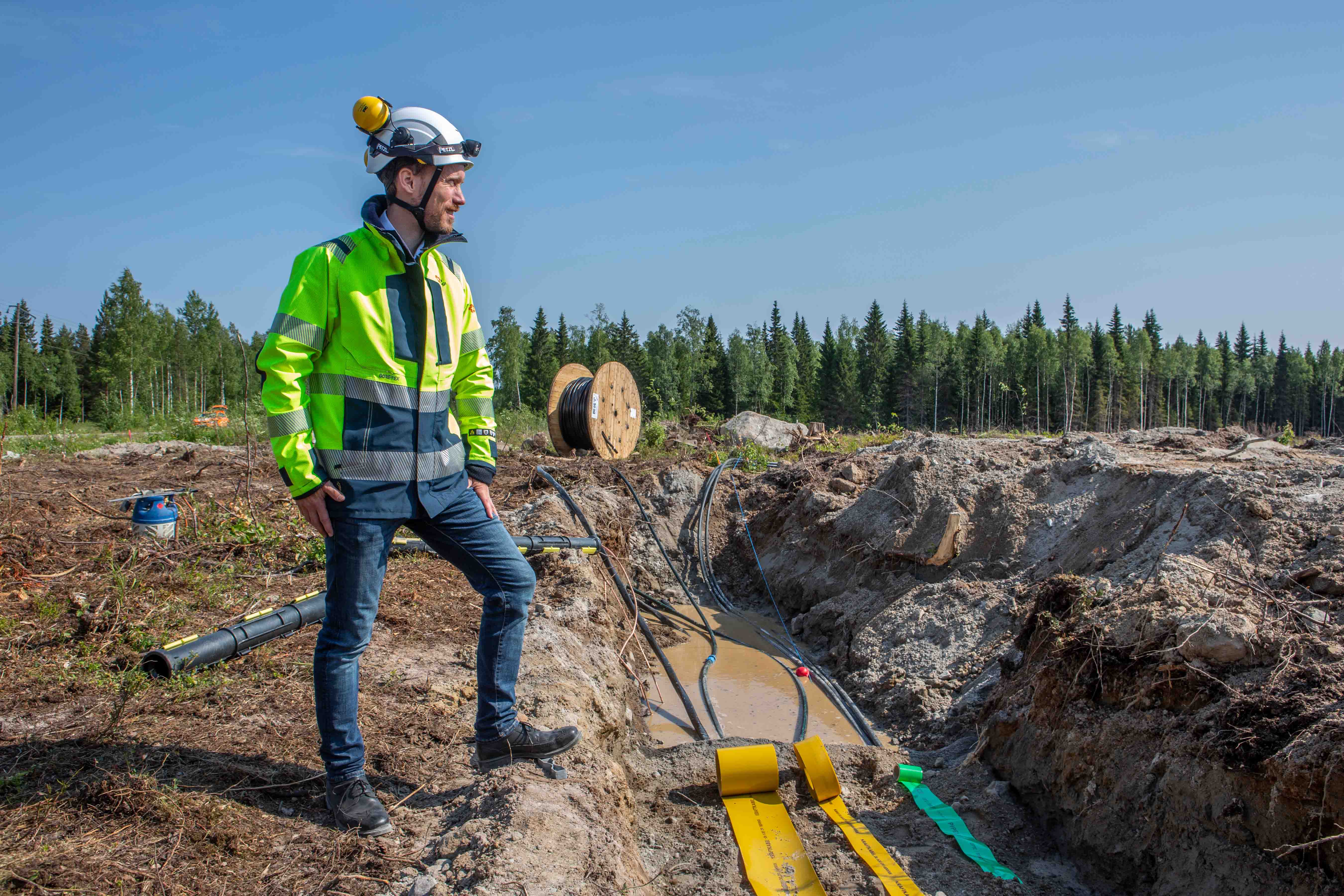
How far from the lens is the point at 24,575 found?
176 inches

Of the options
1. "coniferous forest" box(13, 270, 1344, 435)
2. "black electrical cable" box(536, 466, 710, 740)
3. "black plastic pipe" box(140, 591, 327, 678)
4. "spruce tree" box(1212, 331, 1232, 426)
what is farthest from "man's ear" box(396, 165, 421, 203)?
"spruce tree" box(1212, 331, 1232, 426)

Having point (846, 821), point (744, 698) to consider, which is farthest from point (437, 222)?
point (744, 698)

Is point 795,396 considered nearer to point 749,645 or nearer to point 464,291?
point 749,645

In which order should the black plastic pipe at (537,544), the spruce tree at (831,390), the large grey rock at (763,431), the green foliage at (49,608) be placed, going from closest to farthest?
the green foliage at (49,608) < the black plastic pipe at (537,544) < the large grey rock at (763,431) < the spruce tree at (831,390)

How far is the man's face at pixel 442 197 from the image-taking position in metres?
2.53

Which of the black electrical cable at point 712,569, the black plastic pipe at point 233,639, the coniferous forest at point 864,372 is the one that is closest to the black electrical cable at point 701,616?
the black electrical cable at point 712,569

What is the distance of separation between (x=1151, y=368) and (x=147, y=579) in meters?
71.9

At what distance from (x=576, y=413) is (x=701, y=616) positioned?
17.4 feet

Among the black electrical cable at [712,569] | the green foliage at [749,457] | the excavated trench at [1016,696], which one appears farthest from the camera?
the green foliage at [749,457]

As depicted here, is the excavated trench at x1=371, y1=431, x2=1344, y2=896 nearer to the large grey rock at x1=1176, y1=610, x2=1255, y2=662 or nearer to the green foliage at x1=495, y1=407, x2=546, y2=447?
the large grey rock at x1=1176, y1=610, x2=1255, y2=662

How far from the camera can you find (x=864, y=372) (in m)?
61.3

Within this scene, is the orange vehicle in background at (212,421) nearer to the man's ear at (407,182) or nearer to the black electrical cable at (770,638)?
the black electrical cable at (770,638)

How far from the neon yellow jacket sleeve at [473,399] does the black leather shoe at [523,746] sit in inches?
40.6

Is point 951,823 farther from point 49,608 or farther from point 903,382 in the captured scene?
point 903,382
